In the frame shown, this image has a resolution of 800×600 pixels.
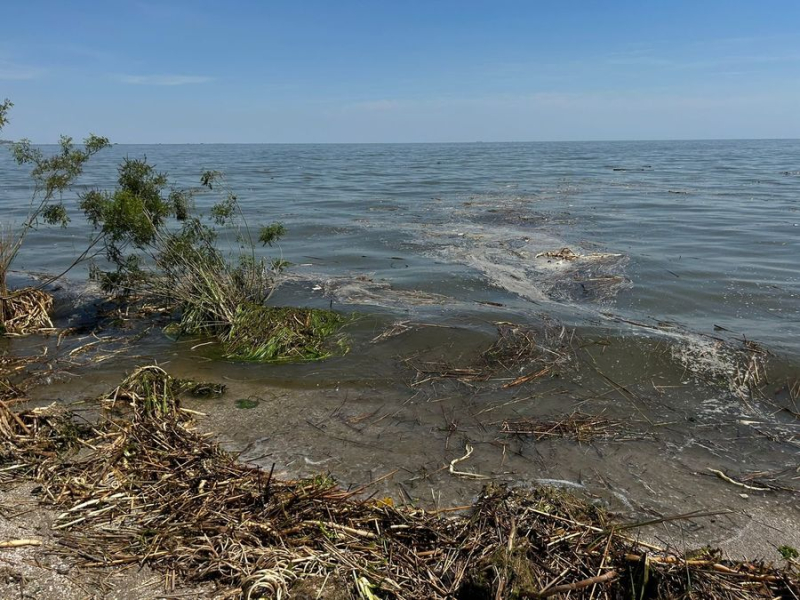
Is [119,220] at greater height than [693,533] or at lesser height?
greater

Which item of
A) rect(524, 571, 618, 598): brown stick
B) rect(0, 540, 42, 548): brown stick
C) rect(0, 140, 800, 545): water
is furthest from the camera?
rect(0, 140, 800, 545): water

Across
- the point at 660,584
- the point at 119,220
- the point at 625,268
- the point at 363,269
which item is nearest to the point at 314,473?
the point at 660,584

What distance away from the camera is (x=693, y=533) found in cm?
459

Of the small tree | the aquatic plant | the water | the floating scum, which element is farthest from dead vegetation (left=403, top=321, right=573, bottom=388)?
the small tree

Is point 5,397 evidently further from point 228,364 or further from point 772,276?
point 772,276

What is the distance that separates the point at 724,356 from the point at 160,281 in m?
8.66

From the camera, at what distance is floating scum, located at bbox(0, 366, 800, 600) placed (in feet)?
11.6

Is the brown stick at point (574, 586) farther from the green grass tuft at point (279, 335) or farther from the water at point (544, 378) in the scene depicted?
the green grass tuft at point (279, 335)

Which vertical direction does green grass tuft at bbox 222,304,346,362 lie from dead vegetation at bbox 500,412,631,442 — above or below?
above

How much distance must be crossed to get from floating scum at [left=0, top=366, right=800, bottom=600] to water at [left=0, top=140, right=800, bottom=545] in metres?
0.91

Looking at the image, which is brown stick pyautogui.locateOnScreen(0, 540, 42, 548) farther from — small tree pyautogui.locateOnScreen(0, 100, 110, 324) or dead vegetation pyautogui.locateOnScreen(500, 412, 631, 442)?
small tree pyautogui.locateOnScreen(0, 100, 110, 324)

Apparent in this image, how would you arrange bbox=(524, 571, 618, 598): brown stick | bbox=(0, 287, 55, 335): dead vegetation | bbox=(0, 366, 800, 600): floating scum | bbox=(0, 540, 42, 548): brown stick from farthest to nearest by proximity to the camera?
bbox=(0, 287, 55, 335): dead vegetation
bbox=(0, 540, 42, 548): brown stick
bbox=(0, 366, 800, 600): floating scum
bbox=(524, 571, 618, 598): brown stick

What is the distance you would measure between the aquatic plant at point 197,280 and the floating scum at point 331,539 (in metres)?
3.68

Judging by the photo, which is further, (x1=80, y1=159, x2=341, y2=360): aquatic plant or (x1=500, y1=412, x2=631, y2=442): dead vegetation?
(x1=80, y1=159, x2=341, y2=360): aquatic plant
